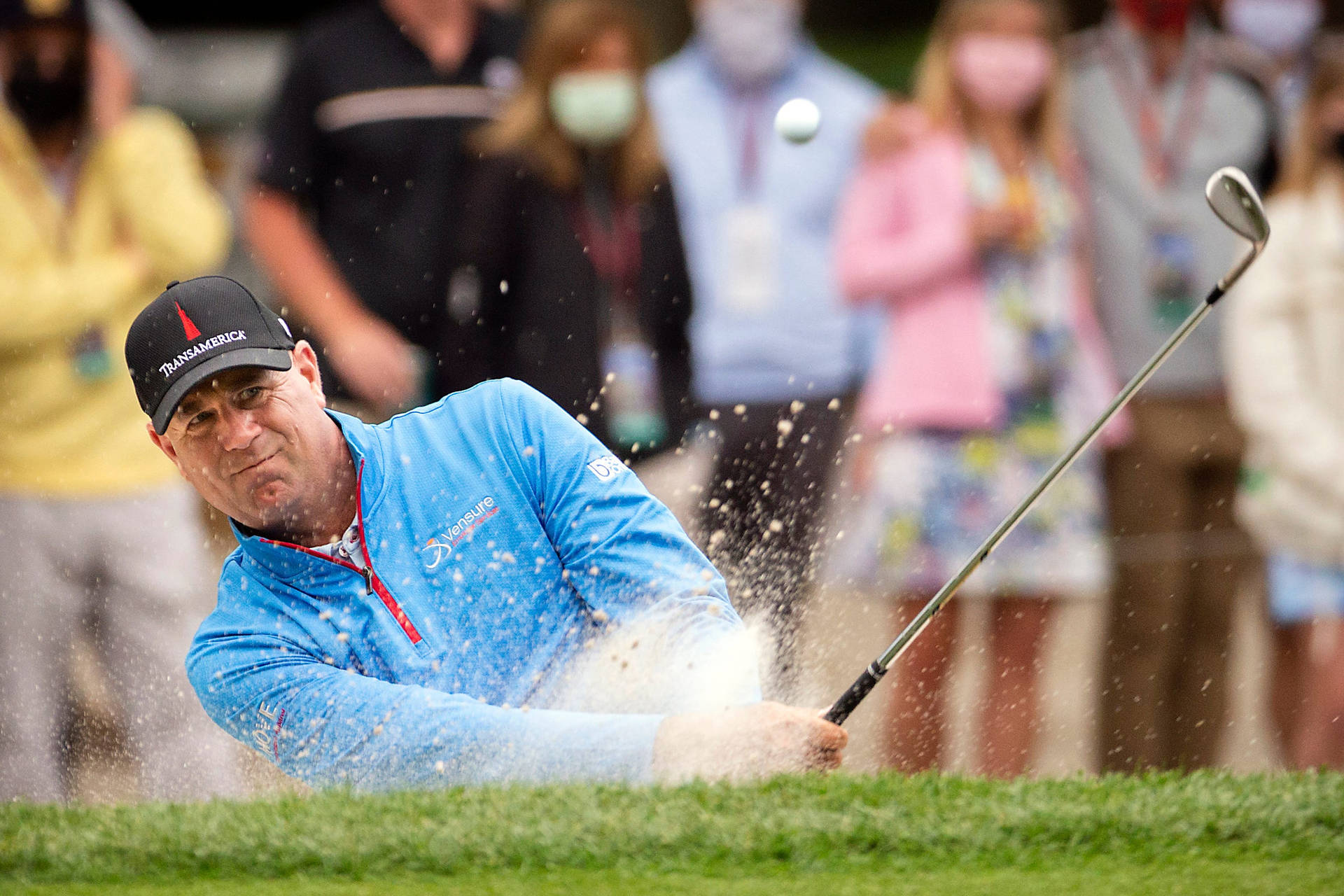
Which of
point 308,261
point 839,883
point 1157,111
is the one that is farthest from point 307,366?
point 1157,111

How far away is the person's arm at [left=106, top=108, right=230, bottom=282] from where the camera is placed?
5070mm

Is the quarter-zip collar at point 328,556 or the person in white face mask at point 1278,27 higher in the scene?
the person in white face mask at point 1278,27

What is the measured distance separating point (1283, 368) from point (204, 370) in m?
3.53

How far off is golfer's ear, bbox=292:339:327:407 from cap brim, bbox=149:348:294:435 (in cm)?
16

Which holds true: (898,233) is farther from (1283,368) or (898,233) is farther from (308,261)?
(308,261)


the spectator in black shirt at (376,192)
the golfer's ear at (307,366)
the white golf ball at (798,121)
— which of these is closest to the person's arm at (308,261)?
the spectator in black shirt at (376,192)

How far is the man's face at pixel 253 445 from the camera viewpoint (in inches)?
115

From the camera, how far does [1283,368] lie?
524cm

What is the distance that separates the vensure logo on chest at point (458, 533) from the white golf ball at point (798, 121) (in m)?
2.59

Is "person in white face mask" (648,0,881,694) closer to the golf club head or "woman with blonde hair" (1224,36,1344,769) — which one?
"woman with blonde hair" (1224,36,1344,769)

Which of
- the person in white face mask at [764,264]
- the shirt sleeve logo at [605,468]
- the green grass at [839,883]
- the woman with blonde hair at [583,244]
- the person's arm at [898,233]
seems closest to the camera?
the green grass at [839,883]

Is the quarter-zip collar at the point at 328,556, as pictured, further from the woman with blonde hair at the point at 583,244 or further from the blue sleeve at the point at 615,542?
the woman with blonde hair at the point at 583,244

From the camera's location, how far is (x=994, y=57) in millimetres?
5199

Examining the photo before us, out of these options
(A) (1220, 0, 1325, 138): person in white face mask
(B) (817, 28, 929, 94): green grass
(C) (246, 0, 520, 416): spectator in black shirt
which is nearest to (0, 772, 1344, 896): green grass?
(C) (246, 0, 520, 416): spectator in black shirt
